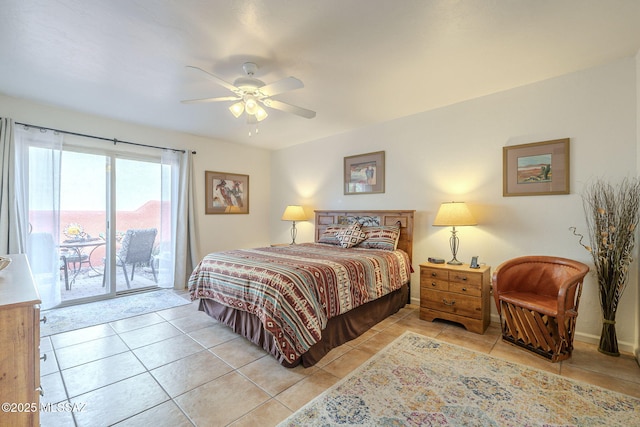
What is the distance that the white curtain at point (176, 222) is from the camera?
459cm

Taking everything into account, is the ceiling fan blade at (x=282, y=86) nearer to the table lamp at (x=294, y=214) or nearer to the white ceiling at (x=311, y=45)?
the white ceiling at (x=311, y=45)

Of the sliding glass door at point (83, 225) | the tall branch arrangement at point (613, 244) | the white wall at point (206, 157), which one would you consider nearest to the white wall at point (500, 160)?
the tall branch arrangement at point (613, 244)

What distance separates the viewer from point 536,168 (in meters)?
2.96

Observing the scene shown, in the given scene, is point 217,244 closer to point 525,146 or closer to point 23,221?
point 23,221

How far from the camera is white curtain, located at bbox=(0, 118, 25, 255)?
3.21 m

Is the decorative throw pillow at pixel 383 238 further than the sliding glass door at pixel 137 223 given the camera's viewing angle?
No

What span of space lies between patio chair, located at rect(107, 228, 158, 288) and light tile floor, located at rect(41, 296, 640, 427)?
1412 mm

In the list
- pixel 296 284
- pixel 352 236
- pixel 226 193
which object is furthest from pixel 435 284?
pixel 226 193

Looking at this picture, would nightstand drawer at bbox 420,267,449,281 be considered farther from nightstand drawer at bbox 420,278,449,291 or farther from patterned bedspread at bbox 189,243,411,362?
patterned bedspread at bbox 189,243,411,362

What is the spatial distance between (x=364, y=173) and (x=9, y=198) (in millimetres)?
4487

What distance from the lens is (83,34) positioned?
2.12 meters

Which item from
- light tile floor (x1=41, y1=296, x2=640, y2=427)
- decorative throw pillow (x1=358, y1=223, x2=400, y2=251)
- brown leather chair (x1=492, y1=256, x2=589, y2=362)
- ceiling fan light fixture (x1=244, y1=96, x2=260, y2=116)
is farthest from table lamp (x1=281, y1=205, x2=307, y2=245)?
brown leather chair (x1=492, y1=256, x2=589, y2=362)

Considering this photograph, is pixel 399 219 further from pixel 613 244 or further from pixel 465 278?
pixel 613 244

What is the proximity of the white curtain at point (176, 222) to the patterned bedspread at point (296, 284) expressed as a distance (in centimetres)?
165
